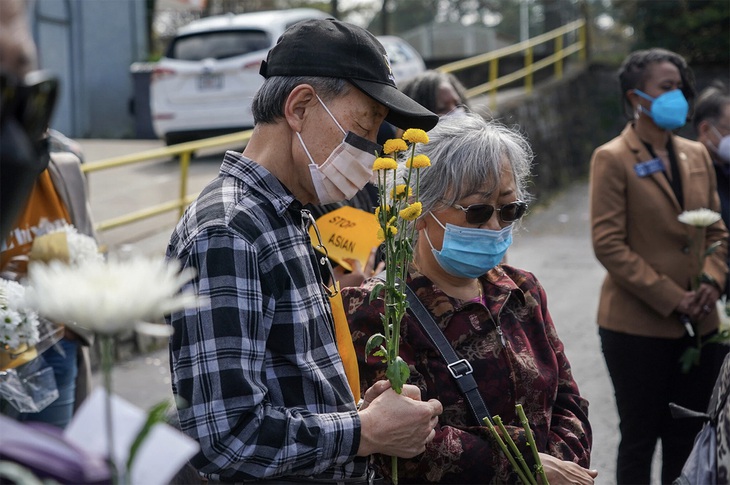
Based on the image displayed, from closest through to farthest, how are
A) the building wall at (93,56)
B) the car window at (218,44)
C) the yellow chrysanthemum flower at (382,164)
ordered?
1. the yellow chrysanthemum flower at (382,164)
2. the car window at (218,44)
3. the building wall at (93,56)

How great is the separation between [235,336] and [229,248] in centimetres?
19

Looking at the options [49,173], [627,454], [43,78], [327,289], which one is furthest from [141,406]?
[43,78]

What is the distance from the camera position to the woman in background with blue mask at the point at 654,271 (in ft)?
13.7

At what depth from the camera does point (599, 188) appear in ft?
14.3

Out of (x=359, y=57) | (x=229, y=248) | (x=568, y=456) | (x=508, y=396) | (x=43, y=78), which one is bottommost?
(x=568, y=456)

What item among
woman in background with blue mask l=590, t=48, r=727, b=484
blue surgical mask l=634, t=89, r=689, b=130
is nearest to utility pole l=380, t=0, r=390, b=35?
woman in background with blue mask l=590, t=48, r=727, b=484

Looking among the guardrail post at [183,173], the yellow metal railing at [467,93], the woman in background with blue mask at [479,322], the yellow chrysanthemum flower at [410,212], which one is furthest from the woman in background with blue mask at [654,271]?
the guardrail post at [183,173]

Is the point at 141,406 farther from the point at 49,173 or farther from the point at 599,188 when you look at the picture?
the point at 599,188

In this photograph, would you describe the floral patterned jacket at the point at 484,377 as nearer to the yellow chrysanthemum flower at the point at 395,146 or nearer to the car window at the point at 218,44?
the yellow chrysanthemum flower at the point at 395,146

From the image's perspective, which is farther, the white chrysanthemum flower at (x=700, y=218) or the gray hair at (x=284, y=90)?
the white chrysanthemum flower at (x=700, y=218)

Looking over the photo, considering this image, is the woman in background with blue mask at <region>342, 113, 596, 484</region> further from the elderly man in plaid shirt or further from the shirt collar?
the shirt collar

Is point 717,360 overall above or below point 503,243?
below

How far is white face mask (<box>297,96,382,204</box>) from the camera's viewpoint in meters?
2.25

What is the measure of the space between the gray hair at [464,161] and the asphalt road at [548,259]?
841 millimetres
